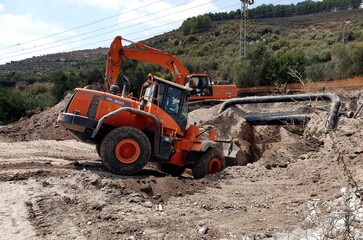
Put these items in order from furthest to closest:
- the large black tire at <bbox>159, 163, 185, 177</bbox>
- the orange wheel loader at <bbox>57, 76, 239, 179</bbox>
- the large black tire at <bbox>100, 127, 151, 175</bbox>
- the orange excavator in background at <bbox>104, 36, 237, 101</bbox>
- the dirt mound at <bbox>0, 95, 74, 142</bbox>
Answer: the dirt mound at <bbox>0, 95, 74, 142</bbox> → the orange excavator in background at <bbox>104, 36, 237, 101</bbox> → the large black tire at <bbox>159, 163, 185, 177</bbox> → the orange wheel loader at <bbox>57, 76, 239, 179</bbox> → the large black tire at <bbox>100, 127, 151, 175</bbox>

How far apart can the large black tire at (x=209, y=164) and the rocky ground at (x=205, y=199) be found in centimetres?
73

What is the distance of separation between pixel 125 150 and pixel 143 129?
90cm

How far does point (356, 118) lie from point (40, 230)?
26.5 ft

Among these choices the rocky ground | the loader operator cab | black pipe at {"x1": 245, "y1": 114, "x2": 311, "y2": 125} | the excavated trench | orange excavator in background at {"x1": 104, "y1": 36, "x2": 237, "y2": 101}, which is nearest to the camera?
the rocky ground

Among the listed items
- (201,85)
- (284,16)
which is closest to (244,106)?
(201,85)

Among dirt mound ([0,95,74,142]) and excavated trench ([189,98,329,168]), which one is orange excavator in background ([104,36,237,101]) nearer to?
excavated trench ([189,98,329,168])

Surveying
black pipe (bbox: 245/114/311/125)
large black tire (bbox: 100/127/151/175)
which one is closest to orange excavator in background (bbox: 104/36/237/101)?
black pipe (bbox: 245/114/311/125)

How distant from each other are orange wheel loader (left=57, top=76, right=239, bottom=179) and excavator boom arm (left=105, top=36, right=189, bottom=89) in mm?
2705

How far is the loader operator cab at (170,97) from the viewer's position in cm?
995

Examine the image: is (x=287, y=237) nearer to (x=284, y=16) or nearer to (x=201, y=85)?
(x=201, y=85)

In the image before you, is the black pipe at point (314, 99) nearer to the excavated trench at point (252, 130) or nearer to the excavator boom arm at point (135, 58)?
the excavated trench at point (252, 130)

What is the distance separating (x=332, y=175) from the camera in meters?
7.95

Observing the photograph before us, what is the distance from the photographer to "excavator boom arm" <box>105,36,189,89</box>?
13242mm

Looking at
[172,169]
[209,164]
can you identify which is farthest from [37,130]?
[209,164]
